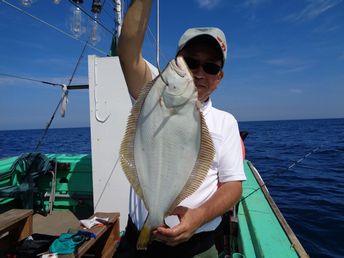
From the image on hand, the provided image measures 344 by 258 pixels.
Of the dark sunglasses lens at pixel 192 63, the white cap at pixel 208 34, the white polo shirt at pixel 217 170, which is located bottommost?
the white polo shirt at pixel 217 170

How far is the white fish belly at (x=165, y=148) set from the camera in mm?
1392

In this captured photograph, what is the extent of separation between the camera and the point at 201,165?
4.71ft

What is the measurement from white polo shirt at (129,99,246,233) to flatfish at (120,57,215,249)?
265 mm

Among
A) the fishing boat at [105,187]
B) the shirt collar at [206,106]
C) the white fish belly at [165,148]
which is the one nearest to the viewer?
the white fish belly at [165,148]

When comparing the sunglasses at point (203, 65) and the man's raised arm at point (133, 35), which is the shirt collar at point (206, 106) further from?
the man's raised arm at point (133, 35)

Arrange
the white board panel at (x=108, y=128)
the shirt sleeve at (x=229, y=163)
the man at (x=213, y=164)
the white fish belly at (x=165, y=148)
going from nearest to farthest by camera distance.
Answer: the white fish belly at (x=165, y=148), the man at (x=213, y=164), the shirt sleeve at (x=229, y=163), the white board panel at (x=108, y=128)

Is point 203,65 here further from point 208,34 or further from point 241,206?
point 241,206

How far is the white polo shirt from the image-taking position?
1671mm

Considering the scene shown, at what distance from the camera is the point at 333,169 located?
12266 millimetres

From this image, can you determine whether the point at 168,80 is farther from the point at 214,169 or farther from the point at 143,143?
the point at 214,169

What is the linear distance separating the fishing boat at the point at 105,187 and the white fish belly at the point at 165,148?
4.46ft

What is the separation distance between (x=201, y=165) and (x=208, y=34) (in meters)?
0.75

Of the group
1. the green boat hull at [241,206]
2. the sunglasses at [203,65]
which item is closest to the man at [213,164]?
the sunglasses at [203,65]

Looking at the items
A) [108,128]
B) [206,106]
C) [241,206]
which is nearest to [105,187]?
[108,128]
